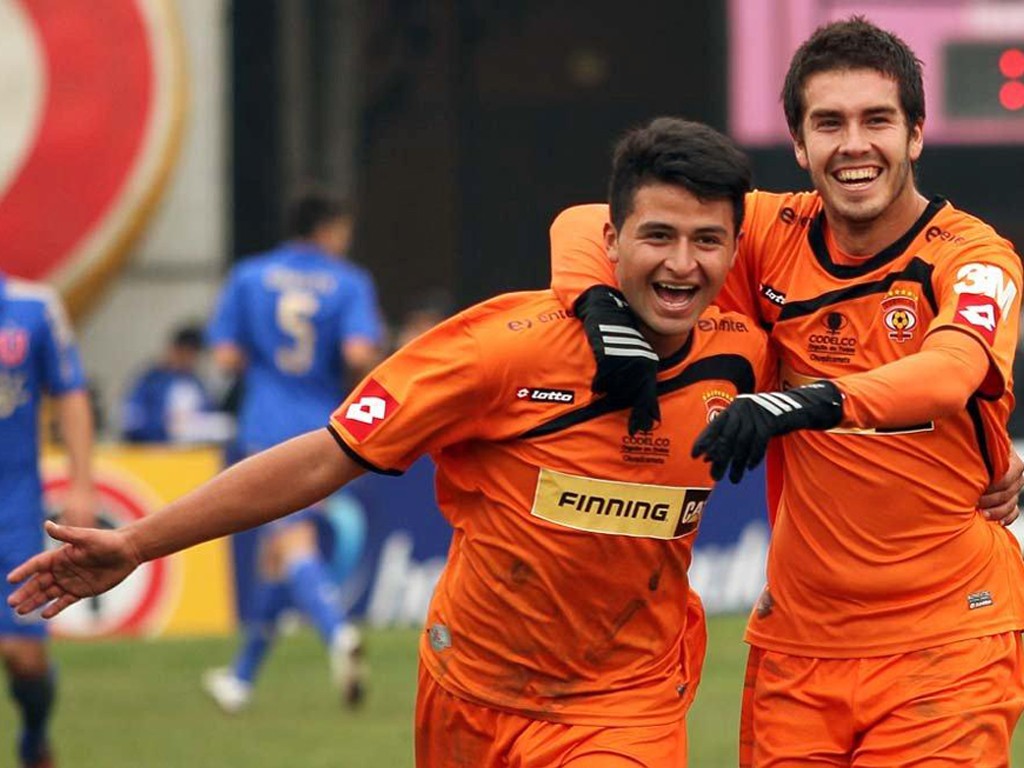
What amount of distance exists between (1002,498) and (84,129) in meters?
12.8

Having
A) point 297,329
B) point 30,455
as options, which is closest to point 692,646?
point 30,455

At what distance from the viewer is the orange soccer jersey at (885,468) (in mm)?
4867

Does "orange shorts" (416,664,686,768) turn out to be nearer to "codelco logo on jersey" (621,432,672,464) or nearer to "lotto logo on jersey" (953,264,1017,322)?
"codelco logo on jersey" (621,432,672,464)

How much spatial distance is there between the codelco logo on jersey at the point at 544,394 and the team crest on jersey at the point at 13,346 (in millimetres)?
3760

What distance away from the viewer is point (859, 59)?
4.82m

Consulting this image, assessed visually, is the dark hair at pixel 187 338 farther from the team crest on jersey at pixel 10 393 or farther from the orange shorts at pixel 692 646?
the orange shorts at pixel 692 646

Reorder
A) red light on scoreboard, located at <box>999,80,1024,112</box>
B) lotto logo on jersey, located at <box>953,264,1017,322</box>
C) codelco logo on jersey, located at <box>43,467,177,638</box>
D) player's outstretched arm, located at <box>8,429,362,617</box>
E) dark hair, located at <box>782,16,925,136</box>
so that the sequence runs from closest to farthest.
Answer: player's outstretched arm, located at <box>8,429,362,617</box>, lotto logo on jersey, located at <box>953,264,1017,322</box>, dark hair, located at <box>782,16,925,136</box>, codelco logo on jersey, located at <box>43,467,177,638</box>, red light on scoreboard, located at <box>999,80,1024,112</box>

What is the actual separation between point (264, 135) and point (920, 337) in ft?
49.7

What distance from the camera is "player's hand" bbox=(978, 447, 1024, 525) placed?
503cm

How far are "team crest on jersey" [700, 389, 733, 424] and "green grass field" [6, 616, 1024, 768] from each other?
12.5ft

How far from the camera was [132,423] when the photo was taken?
15.5 meters

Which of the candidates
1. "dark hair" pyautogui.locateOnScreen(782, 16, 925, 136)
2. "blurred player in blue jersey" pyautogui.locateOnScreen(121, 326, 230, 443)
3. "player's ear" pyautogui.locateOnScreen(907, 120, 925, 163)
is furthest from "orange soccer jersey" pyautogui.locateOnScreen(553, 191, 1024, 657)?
"blurred player in blue jersey" pyautogui.locateOnScreen(121, 326, 230, 443)

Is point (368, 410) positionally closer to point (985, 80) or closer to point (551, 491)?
point (551, 491)

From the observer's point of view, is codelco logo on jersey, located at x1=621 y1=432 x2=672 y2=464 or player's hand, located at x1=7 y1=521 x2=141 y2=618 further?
codelco logo on jersey, located at x1=621 y1=432 x2=672 y2=464
